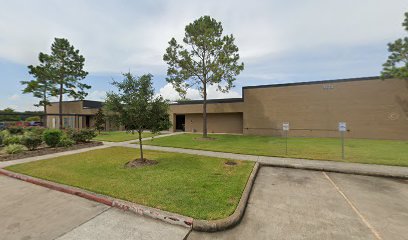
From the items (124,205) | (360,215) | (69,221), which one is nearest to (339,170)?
(360,215)

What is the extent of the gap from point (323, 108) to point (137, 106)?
2026 cm

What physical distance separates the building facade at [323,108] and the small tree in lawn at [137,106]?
12175 mm

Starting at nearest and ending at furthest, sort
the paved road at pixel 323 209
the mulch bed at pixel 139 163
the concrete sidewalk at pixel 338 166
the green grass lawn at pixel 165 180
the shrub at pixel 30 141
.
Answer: the paved road at pixel 323 209, the green grass lawn at pixel 165 180, the concrete sidewalk at pixel 338 166, the mulch bed at pixel 139 163, the shrub at pixel 30 141

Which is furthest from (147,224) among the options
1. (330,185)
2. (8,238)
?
(330,185)

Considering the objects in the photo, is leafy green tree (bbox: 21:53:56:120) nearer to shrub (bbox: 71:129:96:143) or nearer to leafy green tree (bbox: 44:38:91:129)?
leafy green tree (bbox: 44:38:91:129)

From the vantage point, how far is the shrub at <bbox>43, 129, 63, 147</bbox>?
13184 millimetres

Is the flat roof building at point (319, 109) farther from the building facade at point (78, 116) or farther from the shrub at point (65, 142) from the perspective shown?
the building facade at point (78, 116)

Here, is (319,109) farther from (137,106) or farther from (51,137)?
(51,137)

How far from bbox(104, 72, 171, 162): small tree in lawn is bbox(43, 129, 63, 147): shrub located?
7.80m

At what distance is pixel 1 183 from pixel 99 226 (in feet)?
19.6

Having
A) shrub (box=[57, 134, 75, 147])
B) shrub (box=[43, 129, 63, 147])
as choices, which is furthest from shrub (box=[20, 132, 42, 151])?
shrub (box=[57, 134, 75, 147])

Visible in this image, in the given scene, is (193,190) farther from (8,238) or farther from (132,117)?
(132,117)

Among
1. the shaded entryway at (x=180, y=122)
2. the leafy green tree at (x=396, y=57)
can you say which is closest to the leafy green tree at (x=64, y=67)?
the shaded entryway at (x=180, y=122)

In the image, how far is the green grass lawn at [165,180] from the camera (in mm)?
4844
